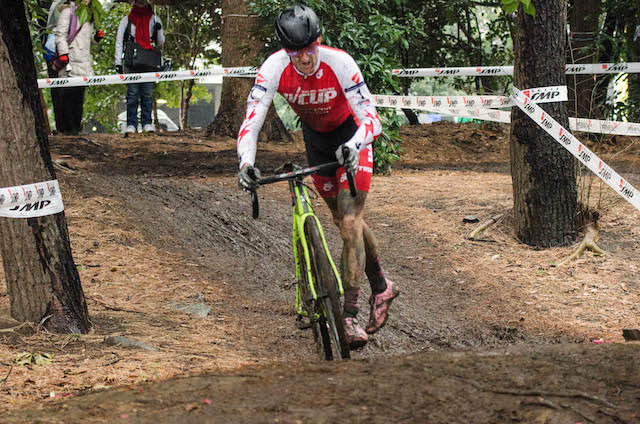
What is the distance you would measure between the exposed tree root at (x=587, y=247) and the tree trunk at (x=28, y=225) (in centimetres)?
474

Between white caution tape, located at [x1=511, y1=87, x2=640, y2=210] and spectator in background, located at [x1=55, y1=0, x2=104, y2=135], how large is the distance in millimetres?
7670

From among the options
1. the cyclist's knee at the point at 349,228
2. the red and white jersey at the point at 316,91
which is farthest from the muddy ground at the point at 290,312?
the red and white jersey at the point at 316,91

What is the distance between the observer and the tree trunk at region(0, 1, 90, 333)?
4961mm

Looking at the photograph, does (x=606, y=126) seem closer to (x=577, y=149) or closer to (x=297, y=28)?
(x=577, y=149)

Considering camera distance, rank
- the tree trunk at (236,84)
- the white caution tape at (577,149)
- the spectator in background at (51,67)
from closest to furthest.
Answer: the white caution tape at (577,149)
the spectator in background at (51,67)
the tree trunk at (236,84)

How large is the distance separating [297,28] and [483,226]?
4.57 m

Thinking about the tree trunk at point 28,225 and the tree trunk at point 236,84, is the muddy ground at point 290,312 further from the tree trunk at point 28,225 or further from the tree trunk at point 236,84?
the tree trunk at point 236,84

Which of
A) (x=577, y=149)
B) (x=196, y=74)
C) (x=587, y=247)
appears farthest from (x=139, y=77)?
(x=587, y=247)

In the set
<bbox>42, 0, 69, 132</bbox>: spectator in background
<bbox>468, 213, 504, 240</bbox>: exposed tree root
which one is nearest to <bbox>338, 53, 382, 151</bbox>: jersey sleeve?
<bbox>468, 213, 504, 240</bbox>: exposed tree root

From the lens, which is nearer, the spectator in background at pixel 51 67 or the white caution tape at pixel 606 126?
the white caution tape at pixel 606 126

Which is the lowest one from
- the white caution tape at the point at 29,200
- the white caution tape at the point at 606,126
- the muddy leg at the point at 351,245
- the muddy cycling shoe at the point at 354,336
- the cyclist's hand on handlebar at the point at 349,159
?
the muddy cycling shoe at the point at 354,336

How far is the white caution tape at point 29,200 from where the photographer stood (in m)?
4.97

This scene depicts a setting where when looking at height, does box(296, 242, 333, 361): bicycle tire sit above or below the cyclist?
below

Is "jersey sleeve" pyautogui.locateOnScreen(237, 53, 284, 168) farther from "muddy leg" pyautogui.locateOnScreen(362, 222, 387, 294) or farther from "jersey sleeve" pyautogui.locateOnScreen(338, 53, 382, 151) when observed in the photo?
"muddy leg" pyautogui.locateOnScreen(362, 222, 387, 294)
